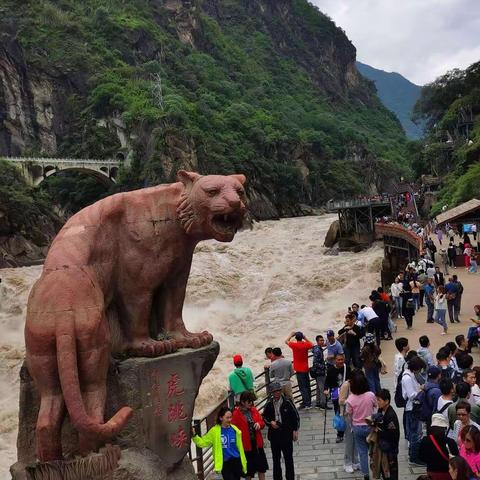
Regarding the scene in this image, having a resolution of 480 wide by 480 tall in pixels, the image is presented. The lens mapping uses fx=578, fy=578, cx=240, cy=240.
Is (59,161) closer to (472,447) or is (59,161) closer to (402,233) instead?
(402,233)

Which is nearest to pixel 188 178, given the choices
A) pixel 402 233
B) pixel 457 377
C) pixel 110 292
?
pixel 110 292

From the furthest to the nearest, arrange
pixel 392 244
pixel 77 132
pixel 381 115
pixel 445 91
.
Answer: pixel 381 115 → pixel 77 132 → pixel 445 91 → pixel 392 244

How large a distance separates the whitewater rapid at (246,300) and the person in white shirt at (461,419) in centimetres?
1065

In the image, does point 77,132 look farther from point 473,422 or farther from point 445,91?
point 473,422

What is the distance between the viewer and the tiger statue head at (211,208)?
17.3 ft

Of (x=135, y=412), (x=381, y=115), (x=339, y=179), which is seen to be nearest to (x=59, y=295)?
(x=135, y=412)

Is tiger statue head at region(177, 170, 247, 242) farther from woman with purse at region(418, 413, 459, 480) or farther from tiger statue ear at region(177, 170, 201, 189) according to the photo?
woman with purse at region(418, 413, 459, 480)

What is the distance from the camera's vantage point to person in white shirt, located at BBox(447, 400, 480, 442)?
4863mm

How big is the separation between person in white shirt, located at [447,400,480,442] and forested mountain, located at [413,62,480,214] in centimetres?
3333

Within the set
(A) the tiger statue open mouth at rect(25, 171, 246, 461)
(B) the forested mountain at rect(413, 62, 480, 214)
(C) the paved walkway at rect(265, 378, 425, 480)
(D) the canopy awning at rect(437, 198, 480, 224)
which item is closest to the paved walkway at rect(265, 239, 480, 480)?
(C) the paved walkway at rect(265, 378, 425, 480)

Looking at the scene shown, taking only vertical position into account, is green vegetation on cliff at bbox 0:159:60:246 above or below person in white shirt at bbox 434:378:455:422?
above

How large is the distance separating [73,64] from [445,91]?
4202 cm

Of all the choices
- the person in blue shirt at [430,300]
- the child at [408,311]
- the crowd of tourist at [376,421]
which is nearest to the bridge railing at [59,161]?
the person in blue shirt at [430,300]

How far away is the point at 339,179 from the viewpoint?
80.9m
